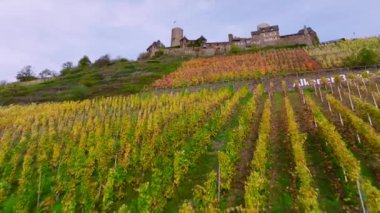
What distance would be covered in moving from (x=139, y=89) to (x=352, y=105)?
25587 mm

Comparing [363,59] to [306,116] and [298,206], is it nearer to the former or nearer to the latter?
[306,116]

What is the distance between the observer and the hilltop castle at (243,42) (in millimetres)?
76312

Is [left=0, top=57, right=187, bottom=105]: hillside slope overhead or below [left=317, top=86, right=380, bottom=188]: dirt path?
overhead

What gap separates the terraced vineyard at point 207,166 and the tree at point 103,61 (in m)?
54.6

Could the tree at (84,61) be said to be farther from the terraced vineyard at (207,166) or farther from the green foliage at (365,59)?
the green foliage at (365,59)

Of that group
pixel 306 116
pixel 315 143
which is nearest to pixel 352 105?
pixel 306 116

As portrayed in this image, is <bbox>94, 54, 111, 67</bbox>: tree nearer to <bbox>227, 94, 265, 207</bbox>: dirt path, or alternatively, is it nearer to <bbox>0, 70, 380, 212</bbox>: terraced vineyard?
<bbox>0, 70, 380, 212</bbox>: terraced vineyard

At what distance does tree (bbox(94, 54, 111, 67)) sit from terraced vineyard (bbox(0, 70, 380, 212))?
2148 inches

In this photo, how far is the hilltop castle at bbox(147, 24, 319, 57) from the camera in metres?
76.3

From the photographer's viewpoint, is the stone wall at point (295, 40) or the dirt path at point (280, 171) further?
the stone wall at point (295, 40)

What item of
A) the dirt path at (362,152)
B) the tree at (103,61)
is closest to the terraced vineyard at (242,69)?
the dirt path at (362,152)

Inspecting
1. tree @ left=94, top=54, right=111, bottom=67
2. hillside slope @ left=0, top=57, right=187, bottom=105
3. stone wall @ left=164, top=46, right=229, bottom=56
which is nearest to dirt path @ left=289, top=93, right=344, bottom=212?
hillside slope @ left=0, top=57, right=187, bottom=105

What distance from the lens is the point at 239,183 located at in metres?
12.1

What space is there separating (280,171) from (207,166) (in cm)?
307
